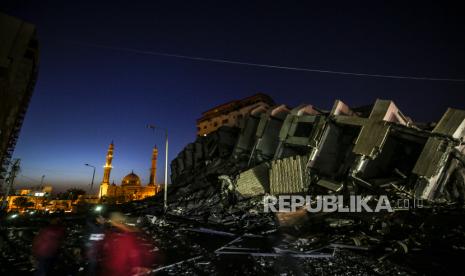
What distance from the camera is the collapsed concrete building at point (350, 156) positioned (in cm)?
1089

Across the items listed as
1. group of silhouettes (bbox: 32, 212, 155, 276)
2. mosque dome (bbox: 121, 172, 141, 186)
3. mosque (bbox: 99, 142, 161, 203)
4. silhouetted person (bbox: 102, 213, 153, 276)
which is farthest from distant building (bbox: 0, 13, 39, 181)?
mosque dome (bbox: 121, 172, 141, 186)

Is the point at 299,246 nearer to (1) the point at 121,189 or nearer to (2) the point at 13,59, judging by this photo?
(2) the point at 13,59

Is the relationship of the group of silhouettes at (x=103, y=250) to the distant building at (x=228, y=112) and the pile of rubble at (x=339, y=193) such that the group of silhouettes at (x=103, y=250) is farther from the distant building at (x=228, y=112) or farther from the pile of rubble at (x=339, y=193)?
the distant building at (x=228, y=112)

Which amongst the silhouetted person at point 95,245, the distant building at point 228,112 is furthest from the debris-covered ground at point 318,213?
the distant building at point 228,112

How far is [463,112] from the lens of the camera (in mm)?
10867

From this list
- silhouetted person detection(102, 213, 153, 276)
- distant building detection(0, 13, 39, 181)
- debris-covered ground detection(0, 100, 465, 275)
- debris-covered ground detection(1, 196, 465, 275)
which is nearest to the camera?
silhouetted person detection(102, 213, 153, 276)

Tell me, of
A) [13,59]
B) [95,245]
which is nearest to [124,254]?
[95,245]

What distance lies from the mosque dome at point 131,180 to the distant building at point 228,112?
2570 cm

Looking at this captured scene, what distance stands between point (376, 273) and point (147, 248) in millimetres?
6254

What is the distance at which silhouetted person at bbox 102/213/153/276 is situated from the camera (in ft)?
18.2

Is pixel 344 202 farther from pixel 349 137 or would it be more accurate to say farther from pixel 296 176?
pixel 349 137

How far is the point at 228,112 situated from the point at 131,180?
38.1 m

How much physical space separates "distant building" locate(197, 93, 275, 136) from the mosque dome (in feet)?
84.3

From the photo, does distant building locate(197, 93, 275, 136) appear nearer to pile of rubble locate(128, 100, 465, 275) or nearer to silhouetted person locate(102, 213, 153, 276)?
pile of rubble locate(128, 100, 465, 275)
